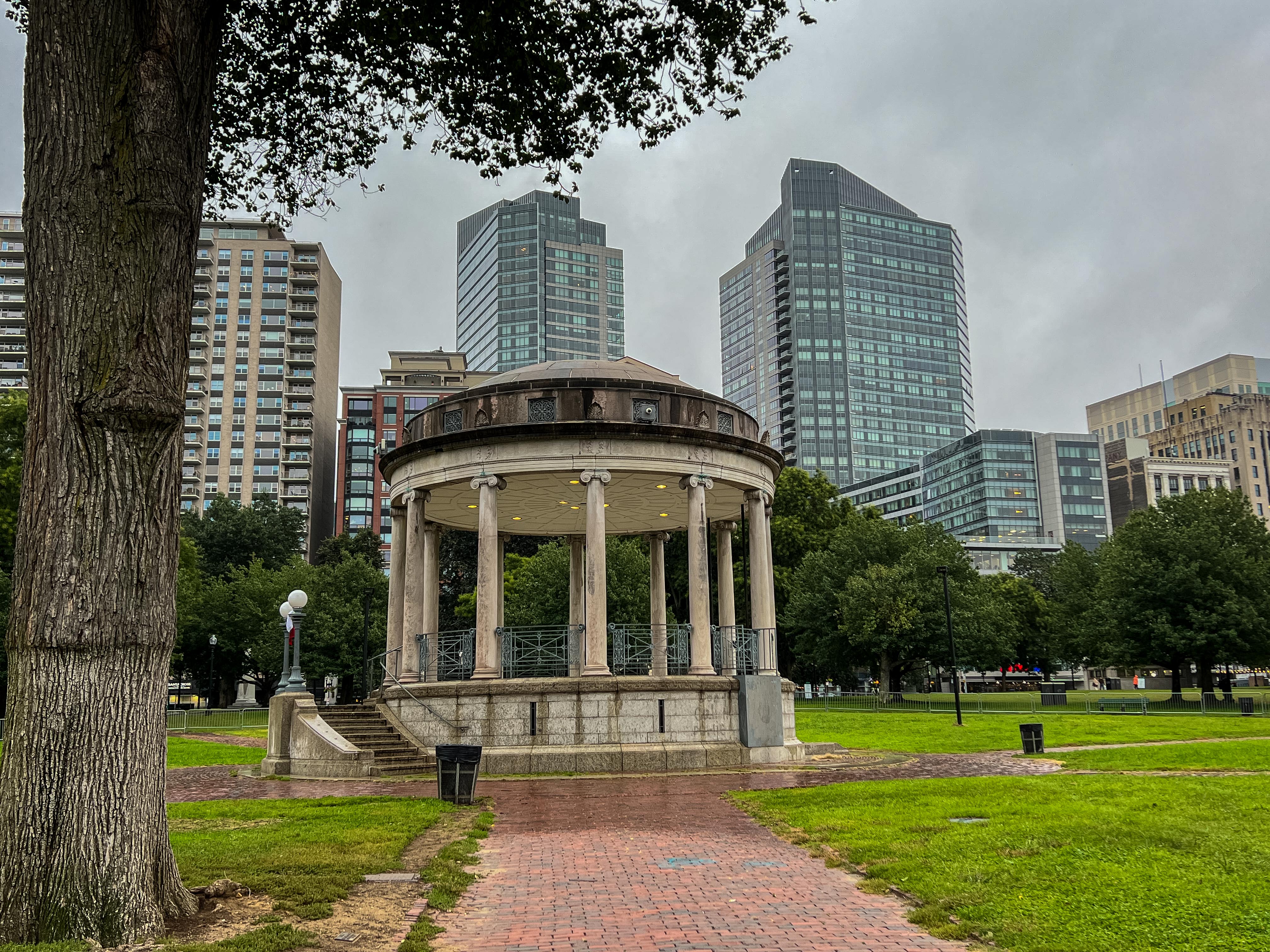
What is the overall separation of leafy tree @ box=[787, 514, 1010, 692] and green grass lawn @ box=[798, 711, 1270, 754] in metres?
11.9

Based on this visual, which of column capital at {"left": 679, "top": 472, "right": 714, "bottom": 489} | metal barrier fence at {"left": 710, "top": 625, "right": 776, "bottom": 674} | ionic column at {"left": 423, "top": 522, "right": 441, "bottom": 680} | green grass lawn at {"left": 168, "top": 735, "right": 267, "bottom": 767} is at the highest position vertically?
column capital at {"left": 679, "top": 472, "right": 714, "bottom": 489}

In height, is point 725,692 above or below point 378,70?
below

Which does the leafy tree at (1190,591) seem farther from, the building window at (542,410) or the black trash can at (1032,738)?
the building window at (542,410)

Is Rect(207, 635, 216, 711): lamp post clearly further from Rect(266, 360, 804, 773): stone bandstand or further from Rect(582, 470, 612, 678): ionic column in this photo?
Rect(582, 470, 612, 678): ionic column

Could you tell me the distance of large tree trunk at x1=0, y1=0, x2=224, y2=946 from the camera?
7.36 meters

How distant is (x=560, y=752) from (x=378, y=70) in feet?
46.6

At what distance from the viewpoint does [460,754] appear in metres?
16.0

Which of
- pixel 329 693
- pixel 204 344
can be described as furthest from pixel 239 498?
pixel 329 693

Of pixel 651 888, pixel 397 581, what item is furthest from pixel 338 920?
pixel 397 581

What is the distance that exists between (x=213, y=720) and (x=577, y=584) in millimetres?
25563

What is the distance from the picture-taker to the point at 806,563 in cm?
6312

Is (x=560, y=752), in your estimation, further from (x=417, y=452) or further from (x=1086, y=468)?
(x=1086, y=468)

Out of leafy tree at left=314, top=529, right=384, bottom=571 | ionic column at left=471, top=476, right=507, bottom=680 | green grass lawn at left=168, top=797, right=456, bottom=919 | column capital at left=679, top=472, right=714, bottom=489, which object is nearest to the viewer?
green grass lawn at left=168, top=797, right=456, bottom=919

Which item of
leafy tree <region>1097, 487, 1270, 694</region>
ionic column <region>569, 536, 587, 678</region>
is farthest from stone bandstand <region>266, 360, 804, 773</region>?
leafy tree <region>1097, 487, 1270, 694</region>
